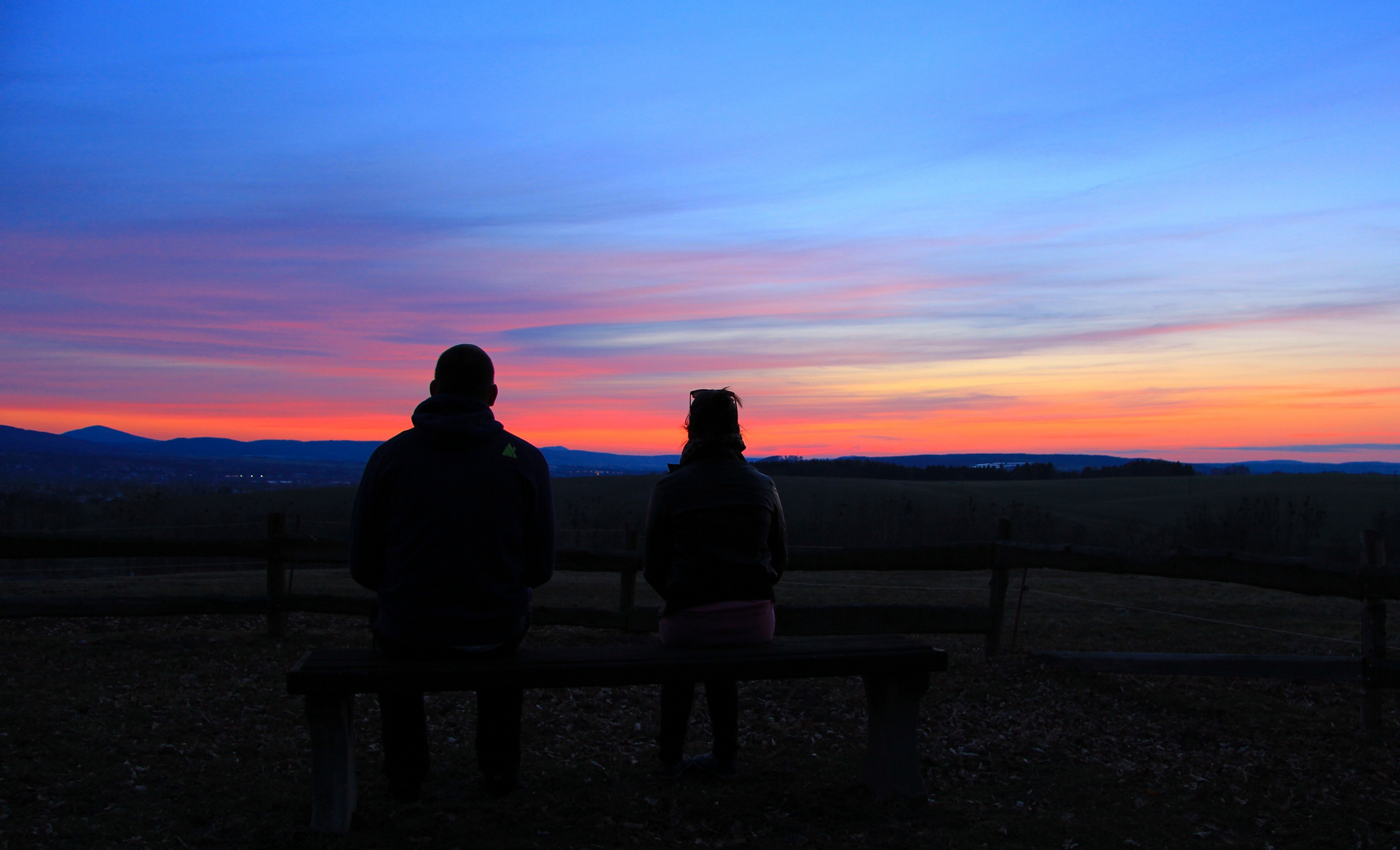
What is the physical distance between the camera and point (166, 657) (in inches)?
298

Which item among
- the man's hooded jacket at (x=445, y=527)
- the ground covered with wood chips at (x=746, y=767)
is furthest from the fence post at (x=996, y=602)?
the man's hooded jacket at (x=445, y=527)

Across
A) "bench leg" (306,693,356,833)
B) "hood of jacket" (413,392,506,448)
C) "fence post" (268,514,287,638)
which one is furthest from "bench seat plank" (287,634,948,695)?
"fence post" (268,514,287,638)

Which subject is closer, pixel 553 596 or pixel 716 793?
pixel 716 793

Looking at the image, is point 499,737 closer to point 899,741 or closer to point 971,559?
point 899,741

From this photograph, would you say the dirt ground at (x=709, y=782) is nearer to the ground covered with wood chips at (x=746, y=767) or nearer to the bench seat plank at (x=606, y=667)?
the ground covered with wood chips at (x=746, y=767)

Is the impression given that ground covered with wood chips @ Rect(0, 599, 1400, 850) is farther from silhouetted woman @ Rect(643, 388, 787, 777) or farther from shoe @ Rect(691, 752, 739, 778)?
silhouetted woman @ Rect(643, 388, 787, 777)

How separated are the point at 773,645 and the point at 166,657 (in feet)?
19.0

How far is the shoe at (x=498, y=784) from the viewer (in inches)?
170

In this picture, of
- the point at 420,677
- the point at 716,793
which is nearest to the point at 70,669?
the point at 420,677

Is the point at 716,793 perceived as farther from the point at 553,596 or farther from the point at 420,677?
the point at 553,596

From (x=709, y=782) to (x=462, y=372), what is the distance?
2.39 m

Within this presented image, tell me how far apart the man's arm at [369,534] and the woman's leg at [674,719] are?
1.53 meters

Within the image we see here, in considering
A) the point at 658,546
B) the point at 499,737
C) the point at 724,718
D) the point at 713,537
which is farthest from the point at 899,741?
the point at 499,737

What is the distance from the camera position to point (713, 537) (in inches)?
166
